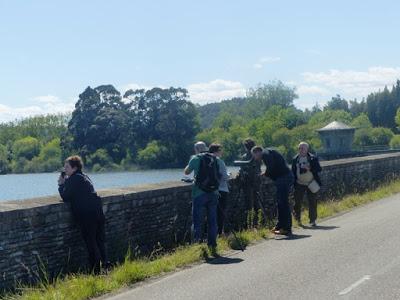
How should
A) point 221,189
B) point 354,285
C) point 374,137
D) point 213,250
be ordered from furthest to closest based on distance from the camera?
point 374,137 → point 221,189 → point 213,250 → point 354,285

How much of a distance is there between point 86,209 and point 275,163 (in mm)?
5131

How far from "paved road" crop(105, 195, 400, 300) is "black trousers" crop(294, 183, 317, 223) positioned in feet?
5.45

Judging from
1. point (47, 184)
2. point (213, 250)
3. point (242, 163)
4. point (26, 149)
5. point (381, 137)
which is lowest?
point (47, 184)

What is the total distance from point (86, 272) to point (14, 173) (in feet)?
343

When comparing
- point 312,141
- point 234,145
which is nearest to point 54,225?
point 234,145

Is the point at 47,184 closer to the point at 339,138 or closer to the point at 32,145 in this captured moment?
the point at 339,138

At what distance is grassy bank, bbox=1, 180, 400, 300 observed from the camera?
7.79 m

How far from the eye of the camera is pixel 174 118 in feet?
343

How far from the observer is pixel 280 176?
43.3ft

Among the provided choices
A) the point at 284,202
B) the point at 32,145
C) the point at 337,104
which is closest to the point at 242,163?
the point at 284,202

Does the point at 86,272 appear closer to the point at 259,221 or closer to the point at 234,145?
the point at 259,221

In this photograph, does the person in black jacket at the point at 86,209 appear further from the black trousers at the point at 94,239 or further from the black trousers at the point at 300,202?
the black trousers at the point at 300,202

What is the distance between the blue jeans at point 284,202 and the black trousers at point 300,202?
107 centimetres

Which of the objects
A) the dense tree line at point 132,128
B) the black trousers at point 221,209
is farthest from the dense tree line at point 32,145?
the black trousers at point 221,209
